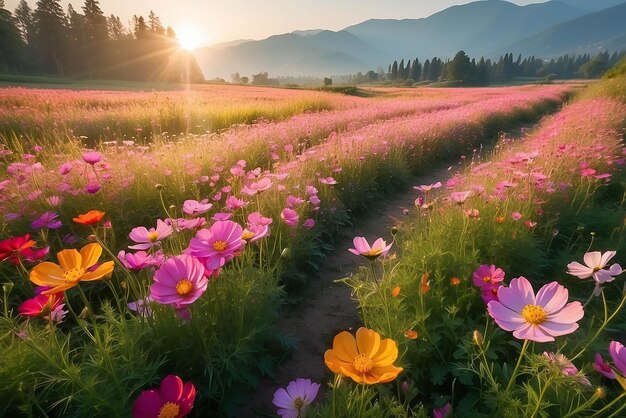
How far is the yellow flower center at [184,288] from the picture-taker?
3.76 ft

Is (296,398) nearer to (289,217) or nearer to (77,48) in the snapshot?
(289,217)

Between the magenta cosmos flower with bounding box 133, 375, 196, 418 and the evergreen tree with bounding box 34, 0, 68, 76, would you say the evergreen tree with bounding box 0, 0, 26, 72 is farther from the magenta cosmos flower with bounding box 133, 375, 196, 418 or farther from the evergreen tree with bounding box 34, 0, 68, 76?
the magenta cosmos flower with bounding box 133, 375, 196, 418

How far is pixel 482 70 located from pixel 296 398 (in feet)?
298

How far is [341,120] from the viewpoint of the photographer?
8648 mm

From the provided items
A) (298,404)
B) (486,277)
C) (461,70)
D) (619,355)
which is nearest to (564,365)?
(619,355)

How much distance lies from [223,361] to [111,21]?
66.9 m

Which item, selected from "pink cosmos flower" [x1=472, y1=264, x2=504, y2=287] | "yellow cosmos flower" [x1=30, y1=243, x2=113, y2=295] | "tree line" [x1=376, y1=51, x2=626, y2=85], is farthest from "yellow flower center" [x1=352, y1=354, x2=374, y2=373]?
"tree line" [x1=376, y1=51, x2=626, y2=85]

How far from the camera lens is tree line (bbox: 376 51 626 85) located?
71562 mm

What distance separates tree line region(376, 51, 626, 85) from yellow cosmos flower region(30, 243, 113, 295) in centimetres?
8151

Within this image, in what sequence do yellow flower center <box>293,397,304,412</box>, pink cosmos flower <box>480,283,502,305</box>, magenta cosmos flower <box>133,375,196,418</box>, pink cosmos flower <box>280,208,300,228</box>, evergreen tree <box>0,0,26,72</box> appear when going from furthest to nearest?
evergreen tree <box>0,0,26,72</box> → pink cosmos flower <box>280,208,300,228</box> → pink cosmos flower <box>480,283,502,305</box> → yellow flower center <box>293,397,304,412</box> → magenta cosmos flower <box>133,375,196,418</box>

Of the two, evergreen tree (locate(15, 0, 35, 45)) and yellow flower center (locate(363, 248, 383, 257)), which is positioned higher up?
evergreen tree (locate(15, 0, 35, 45))

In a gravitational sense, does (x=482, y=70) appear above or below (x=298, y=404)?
above

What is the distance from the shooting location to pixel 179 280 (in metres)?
1.21

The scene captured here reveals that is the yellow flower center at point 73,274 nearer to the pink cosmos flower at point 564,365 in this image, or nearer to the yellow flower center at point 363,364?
the yellow flower center at point 363,364
